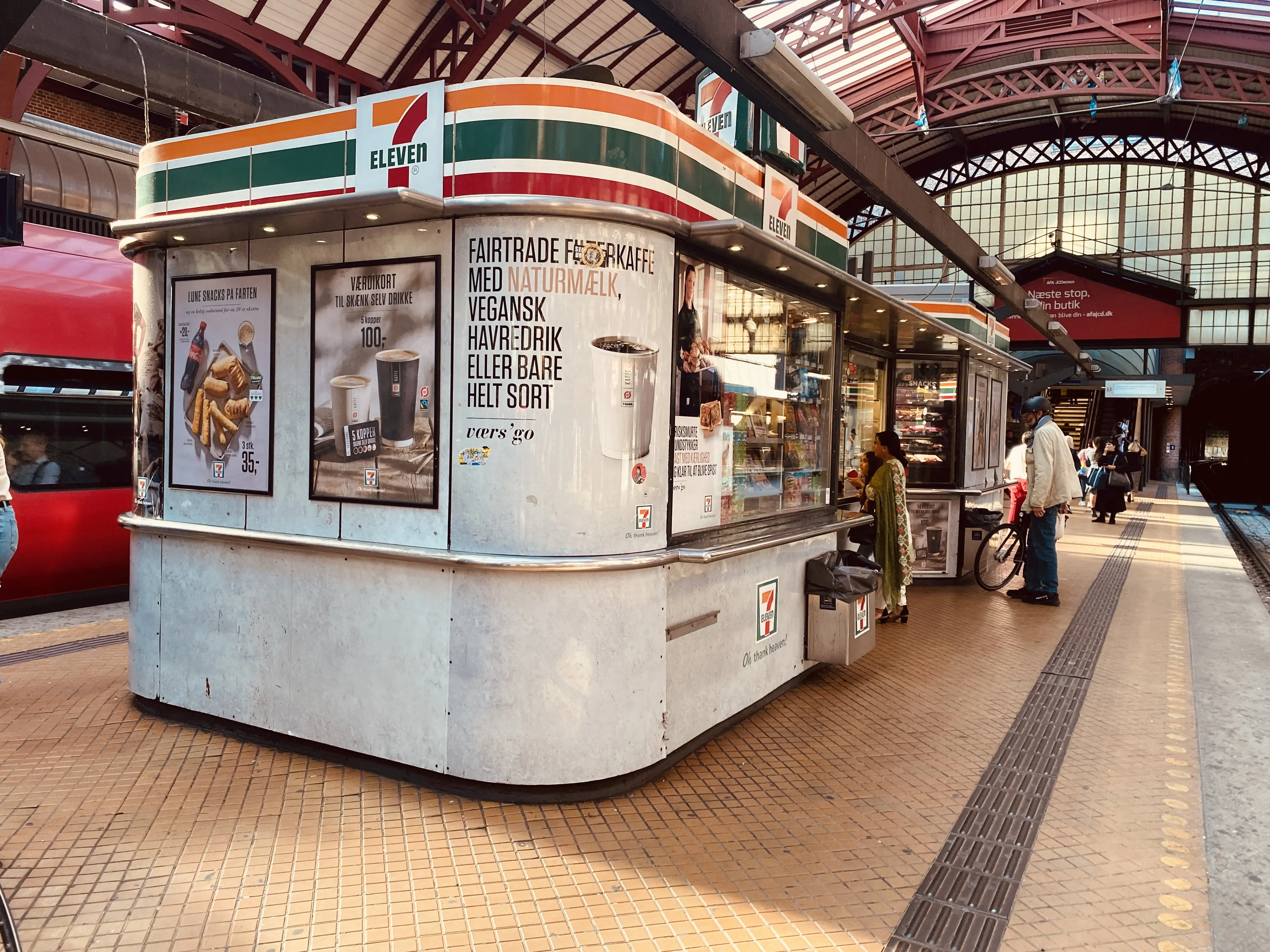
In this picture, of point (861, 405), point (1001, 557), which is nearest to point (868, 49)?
point (1001, 557)

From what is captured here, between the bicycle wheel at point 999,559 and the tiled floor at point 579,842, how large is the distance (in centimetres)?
424

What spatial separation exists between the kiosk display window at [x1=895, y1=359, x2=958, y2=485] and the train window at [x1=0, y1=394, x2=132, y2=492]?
765 cm

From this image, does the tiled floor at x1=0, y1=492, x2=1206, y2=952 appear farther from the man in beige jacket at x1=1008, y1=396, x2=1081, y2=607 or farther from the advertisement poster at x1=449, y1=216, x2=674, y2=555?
the man in beige jacket at x1=1008, y1=396, x2=1081, y2=607

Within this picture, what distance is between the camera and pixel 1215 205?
31125 mm

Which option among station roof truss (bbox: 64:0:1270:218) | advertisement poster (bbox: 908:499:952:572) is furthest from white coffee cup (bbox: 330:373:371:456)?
station roof truss (bbox: 64:0:1270:218)

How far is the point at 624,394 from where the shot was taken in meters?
3.88

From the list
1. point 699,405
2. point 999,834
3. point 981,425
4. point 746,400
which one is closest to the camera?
point 999,834

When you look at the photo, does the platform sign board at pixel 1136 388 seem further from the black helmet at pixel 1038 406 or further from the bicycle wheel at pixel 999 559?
the black helmet at pixel 1038 406

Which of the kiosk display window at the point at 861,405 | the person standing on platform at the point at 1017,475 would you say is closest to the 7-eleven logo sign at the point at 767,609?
the kiosk display window at the point at 861,405

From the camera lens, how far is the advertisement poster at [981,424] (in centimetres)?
1035

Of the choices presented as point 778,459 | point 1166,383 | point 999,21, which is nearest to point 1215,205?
point 1166,383

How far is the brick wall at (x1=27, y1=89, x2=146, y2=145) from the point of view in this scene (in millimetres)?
15180

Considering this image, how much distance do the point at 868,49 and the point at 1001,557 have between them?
1669cm

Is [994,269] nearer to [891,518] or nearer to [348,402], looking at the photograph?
[891,518]
